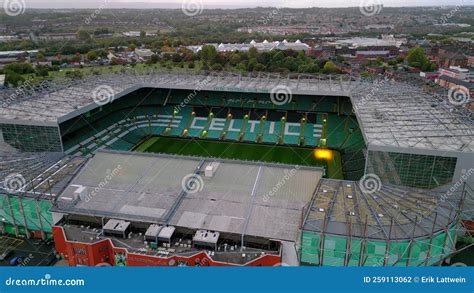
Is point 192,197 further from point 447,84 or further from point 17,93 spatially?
point 447,84

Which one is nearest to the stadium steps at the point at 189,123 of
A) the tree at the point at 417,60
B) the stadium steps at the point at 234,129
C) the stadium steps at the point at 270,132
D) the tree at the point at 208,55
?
the stadium steps at the point at 234,129

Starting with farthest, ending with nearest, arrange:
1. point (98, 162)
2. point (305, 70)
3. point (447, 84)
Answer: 1. point (305, 70)
2. point (447, 84)
3. point (98, 162)

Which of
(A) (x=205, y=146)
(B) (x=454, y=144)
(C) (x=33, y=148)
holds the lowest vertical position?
(A) (x=205, y=146)

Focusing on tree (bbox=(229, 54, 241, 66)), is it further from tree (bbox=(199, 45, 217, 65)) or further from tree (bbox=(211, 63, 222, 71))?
tree (bbox=(211, 63, 222, 71))

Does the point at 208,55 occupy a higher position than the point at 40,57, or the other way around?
the point at 208,55

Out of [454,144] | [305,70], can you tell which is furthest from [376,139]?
[305,70]

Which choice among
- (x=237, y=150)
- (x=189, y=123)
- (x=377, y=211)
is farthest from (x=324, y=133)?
(x=377, y=211)

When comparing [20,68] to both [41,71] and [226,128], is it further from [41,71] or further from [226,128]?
[226,128]
